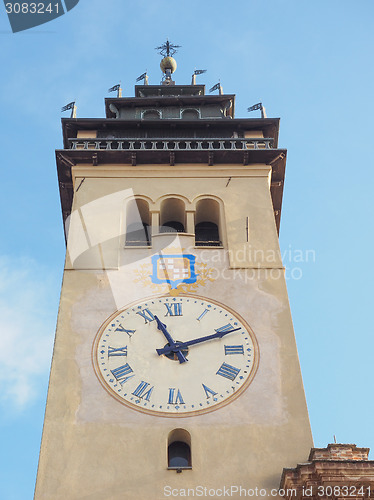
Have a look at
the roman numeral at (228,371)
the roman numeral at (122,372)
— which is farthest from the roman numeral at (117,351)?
the roman numeral at (228,371)

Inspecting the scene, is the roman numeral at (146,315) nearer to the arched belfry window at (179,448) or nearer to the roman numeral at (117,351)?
the roman numeral at (117,351)

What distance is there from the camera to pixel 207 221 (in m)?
29.8

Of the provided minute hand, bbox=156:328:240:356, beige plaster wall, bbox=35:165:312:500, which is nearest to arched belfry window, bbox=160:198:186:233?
beige plaster wall, bbox=35:165:312:500

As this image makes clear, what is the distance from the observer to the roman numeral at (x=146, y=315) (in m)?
24.6

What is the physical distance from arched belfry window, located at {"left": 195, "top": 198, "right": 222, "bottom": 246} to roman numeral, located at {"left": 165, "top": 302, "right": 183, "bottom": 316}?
14.6 ft

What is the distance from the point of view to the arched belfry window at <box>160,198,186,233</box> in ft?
96.7

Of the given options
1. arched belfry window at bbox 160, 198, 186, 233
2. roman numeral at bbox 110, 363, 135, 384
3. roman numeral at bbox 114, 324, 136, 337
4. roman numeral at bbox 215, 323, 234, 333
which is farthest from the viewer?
arched belfry window at bbox 160, 198, 186, 233

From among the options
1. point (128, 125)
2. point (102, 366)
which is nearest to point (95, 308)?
point (102, 366)

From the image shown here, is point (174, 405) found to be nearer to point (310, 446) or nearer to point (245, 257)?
point (310, 446)

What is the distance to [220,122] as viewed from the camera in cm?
3284

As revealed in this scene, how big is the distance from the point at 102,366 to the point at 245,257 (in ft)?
19.1

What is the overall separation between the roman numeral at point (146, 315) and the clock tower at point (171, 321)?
0.27ft

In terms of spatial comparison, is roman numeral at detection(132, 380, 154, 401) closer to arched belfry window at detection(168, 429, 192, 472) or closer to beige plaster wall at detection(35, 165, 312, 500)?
beige plaster wall at detection(35, 165, 312, 500)

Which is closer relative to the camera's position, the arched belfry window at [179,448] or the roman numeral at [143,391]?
the arched belfry window at [179,448]
